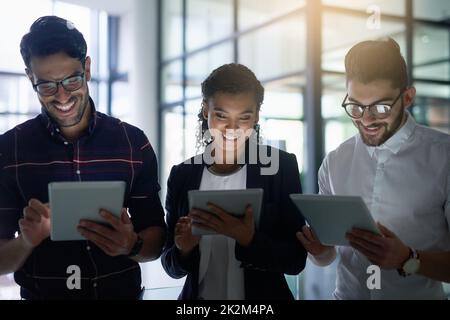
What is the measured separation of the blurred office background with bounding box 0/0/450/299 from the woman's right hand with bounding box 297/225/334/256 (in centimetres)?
34

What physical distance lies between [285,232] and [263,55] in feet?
11.6

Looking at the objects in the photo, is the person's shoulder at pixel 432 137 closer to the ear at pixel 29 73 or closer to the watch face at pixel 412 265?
the watch face at pixel 412 265

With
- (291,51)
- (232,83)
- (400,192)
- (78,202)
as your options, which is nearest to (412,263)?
(400,192)

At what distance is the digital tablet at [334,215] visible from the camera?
111 cm

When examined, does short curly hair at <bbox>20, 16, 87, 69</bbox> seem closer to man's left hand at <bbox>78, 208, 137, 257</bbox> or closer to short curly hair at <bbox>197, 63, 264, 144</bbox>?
short curly hair at <bbox>197, 63, 264, 144</bbox>

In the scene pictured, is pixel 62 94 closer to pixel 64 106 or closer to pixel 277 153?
pixel 64 106

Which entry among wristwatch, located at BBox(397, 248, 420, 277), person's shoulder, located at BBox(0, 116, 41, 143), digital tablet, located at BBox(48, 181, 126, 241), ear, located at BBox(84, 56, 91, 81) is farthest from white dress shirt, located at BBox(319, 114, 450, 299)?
person's shoulder, located at BBox(0, 116, 41, 143)

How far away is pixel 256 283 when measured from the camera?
1.32m

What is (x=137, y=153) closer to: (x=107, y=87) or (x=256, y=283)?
(x=256, y=283)

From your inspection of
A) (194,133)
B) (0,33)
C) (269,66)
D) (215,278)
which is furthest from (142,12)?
(215,278)

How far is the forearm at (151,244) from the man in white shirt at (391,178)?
42 cm

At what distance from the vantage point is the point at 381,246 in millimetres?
1176

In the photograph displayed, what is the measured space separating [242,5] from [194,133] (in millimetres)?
3811

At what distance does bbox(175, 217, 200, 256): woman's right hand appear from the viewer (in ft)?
4.18
